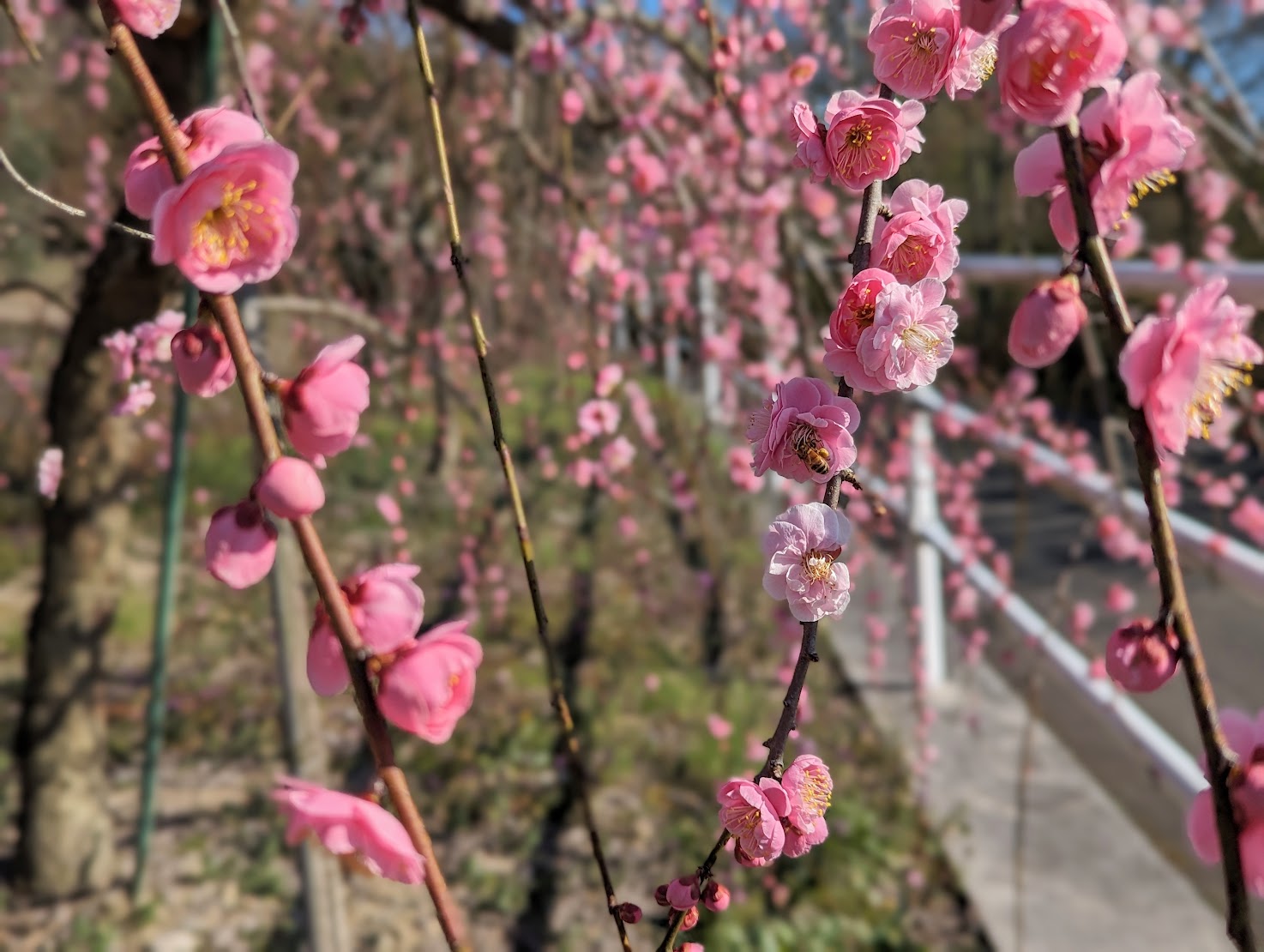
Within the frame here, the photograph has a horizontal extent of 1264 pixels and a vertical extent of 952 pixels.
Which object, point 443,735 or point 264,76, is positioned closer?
point 443,735

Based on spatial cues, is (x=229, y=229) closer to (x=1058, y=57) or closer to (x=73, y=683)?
(x=1058, y=57)

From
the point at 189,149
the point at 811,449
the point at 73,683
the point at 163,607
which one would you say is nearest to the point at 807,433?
the point at 811,449

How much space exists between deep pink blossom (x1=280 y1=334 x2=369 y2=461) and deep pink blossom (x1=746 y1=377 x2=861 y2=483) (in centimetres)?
22

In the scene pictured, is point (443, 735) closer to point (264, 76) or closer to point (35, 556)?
point (264, 76)

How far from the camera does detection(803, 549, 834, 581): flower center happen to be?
1.78 feet

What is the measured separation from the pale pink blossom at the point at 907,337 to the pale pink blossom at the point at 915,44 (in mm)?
129

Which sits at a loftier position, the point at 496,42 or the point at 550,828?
the point at 496,42

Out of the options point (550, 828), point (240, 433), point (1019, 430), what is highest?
point (240, 433)

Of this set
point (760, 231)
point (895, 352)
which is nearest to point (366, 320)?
point (760, 231)

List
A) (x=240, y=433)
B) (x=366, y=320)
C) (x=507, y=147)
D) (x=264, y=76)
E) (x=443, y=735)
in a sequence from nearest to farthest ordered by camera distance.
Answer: (x=443, y=735) → (x=366, y=320) → (x=264, y=76) → (x=507, y=147) → (x=240, y=433)

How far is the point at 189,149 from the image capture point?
1.53ft

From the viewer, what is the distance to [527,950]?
2.20 meters

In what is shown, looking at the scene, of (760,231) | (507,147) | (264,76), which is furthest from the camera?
(507,147)

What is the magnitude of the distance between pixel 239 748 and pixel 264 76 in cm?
228
